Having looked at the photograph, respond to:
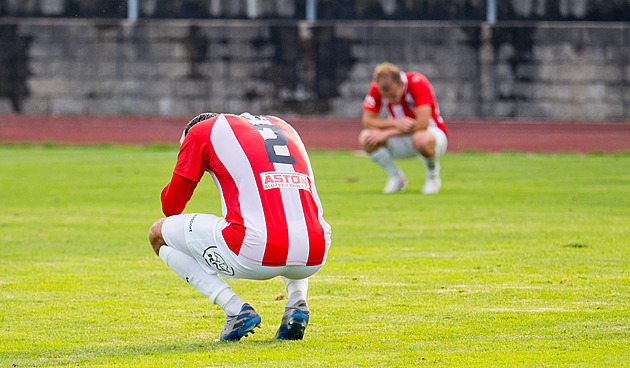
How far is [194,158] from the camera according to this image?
4.79 meters

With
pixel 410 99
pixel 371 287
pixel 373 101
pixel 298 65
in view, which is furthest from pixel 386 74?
pixel 298 65

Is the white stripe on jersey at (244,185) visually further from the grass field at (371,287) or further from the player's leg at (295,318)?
the grass field at (371,287)

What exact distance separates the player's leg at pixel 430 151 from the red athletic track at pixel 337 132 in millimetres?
9597

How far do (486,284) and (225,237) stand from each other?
214cm

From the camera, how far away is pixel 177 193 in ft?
16.1

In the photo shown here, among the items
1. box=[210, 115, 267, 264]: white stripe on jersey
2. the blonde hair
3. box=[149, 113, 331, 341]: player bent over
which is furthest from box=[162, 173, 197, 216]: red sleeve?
the blonde hair

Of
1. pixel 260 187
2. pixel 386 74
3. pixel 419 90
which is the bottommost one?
pixel 419 90

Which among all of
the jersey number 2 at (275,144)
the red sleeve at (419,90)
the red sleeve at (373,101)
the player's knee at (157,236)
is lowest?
the red sleeve at (373,101)

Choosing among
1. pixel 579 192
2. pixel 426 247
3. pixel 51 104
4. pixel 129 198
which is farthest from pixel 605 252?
pixel 51 104

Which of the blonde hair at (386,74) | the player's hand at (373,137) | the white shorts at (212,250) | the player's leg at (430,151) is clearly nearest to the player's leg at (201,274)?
the white shorts at (212,250)

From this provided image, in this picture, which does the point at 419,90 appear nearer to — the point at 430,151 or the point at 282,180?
the point at 430,151

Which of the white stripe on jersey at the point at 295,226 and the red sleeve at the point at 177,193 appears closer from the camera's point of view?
the white stripe on jersey at the point at 295,226

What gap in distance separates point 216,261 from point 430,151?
8120mm

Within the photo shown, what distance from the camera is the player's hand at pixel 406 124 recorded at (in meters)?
12.7
